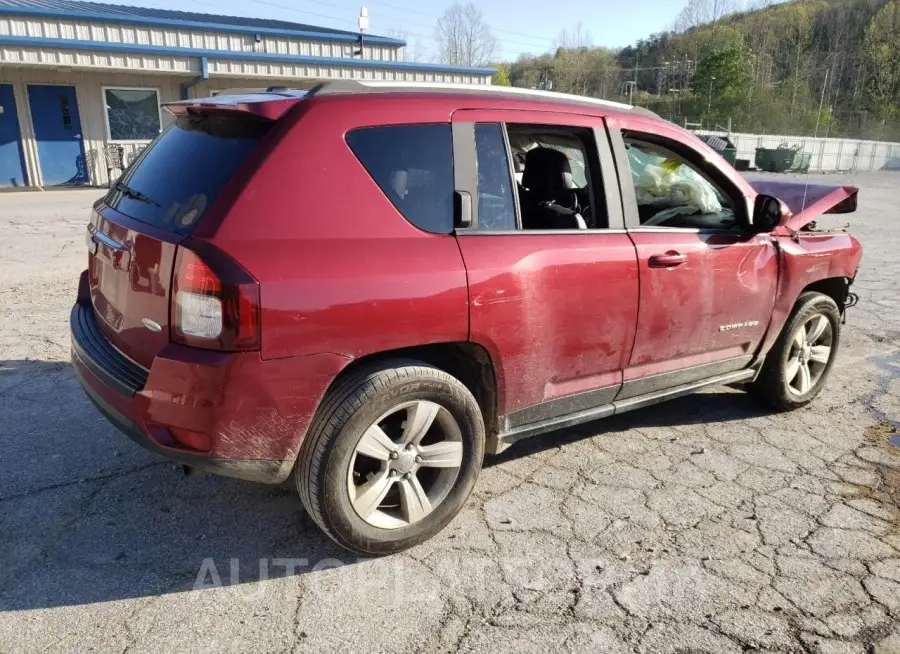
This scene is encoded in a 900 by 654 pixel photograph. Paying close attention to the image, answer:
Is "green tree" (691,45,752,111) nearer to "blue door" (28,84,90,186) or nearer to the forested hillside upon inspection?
the forested hillside

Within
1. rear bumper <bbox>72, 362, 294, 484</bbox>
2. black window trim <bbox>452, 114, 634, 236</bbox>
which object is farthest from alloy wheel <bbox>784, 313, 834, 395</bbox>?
rear bumper <bbox>72, 362, 294, 484</bbox>

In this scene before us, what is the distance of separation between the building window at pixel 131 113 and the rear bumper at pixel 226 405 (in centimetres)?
1755

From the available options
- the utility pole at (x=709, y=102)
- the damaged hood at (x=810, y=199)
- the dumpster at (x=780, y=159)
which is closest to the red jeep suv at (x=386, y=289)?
the damaged hood at (x=810, y=199)

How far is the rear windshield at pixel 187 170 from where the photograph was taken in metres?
2.54

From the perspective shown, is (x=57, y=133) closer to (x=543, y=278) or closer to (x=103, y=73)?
(x=103, y=73)

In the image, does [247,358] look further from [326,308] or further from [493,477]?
[493,477]

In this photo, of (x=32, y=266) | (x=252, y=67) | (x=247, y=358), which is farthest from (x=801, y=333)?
(x=252, y=67)

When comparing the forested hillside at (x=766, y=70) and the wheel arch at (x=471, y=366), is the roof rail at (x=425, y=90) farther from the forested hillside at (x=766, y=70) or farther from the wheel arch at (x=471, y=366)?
the forested hillside at (x=766, y=70)

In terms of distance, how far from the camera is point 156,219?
8.63 ft

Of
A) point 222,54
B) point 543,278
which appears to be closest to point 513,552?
point 543,278

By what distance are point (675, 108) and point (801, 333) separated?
64.8 m

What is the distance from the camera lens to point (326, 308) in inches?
95.7

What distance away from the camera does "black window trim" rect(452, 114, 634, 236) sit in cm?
289

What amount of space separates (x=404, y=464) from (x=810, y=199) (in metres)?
3.34
